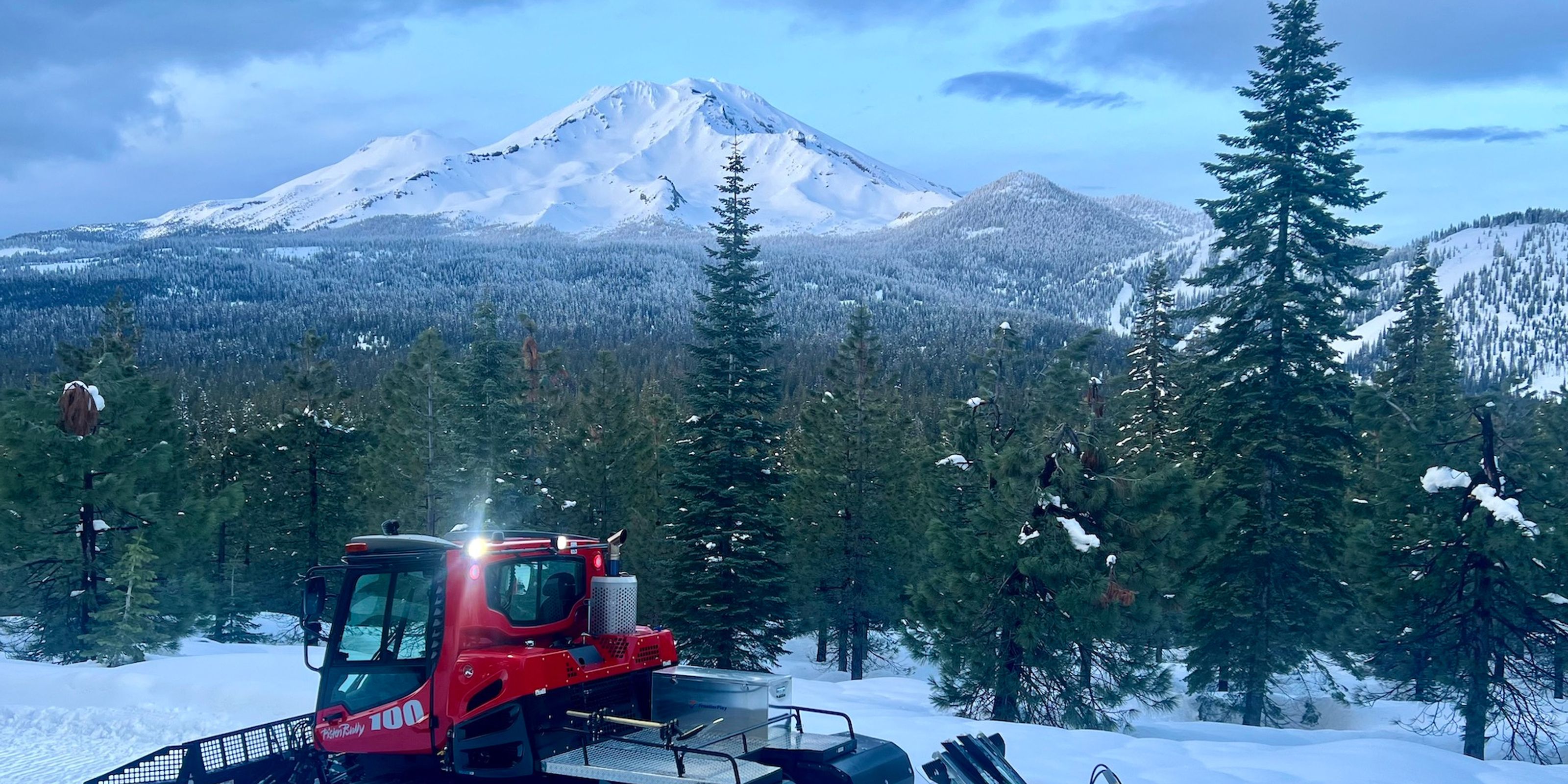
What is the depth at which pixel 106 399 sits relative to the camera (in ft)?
74.9

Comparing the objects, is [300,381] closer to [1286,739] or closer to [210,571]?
[210,571]

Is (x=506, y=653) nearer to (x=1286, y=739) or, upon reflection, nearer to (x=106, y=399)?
(x=1286, y=739)

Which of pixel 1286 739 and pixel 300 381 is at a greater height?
pixel 300 381

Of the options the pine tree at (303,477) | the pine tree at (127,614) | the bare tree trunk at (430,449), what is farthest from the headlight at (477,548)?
the pine tree at (303,477)

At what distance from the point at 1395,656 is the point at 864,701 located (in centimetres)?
1001

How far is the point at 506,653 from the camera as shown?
767 cm

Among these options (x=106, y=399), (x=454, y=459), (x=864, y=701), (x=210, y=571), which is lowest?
(x=210, y=571)

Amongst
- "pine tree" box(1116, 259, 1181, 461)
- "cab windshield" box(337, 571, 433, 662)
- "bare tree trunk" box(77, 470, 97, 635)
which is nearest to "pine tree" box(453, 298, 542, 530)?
"bare tree trunk" box(77, 470, 97, 635)

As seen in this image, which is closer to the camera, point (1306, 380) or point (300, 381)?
point (1306, 380)

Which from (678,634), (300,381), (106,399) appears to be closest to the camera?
(106,399)

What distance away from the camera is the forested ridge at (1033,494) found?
55.4 ft

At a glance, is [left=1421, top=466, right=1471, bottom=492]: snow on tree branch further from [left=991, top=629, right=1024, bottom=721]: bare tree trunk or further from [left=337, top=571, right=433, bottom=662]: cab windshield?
[left=337, top=571, right=433, bottom=662]: cab windshield

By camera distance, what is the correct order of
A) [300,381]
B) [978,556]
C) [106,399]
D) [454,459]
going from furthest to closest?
[300,381], [454,459], [106,399], [978,556]

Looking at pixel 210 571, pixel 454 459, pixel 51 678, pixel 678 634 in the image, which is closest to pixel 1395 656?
pixel 678 634
